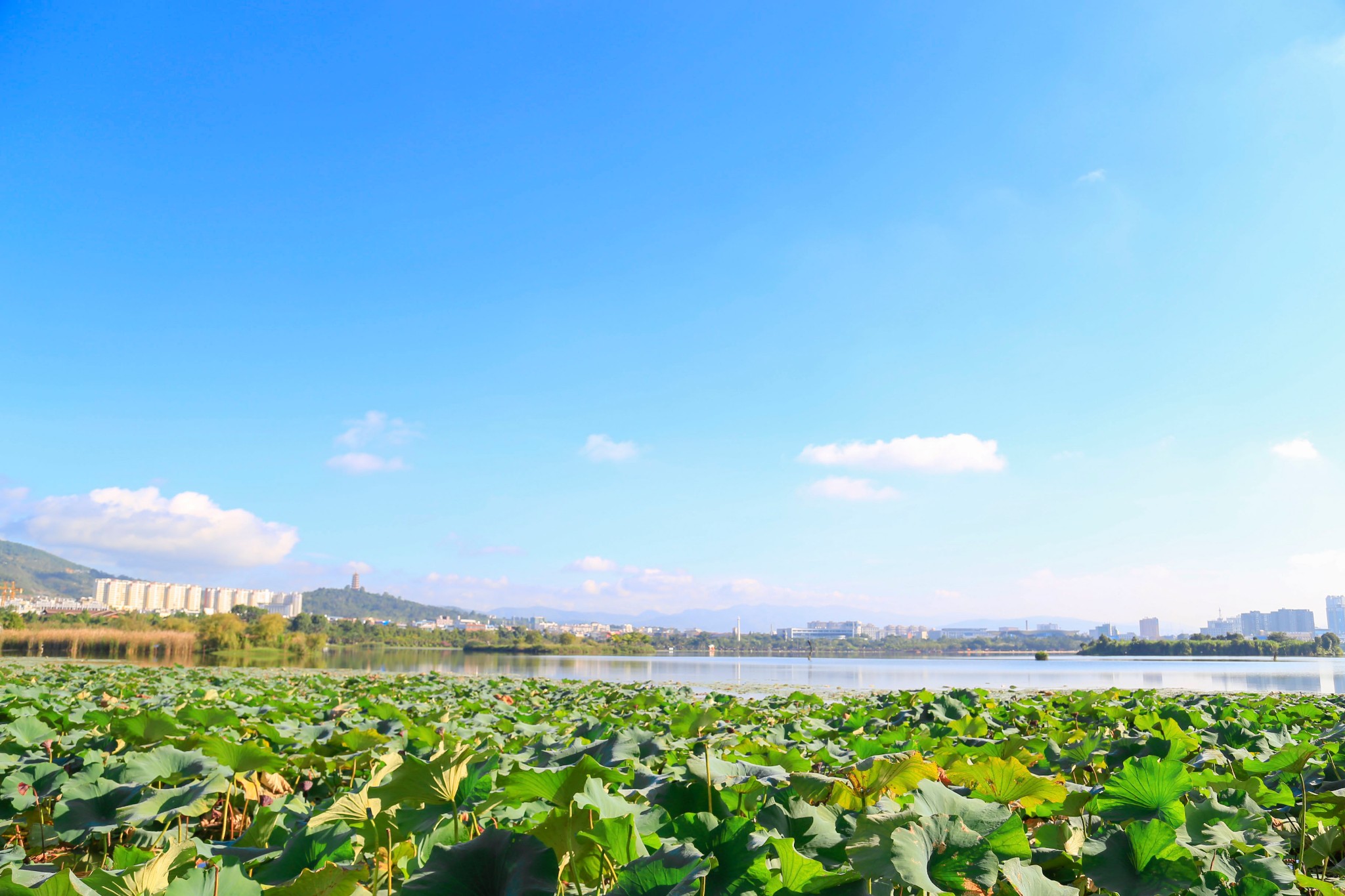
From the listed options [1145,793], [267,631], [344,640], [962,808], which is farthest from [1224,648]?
[344,640]

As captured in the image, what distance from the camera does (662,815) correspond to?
1749mm

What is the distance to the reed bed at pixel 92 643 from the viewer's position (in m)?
38.9

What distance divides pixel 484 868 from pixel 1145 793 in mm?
1714

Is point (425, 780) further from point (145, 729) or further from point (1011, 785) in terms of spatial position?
Answer: point (145, 729)

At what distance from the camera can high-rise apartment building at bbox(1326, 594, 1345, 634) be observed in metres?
151

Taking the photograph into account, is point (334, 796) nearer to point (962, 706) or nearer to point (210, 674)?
point (962, 706)

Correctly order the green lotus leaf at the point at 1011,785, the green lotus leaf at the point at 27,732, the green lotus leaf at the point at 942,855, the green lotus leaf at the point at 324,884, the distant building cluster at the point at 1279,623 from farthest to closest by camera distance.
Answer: the distant building cluster at the point at 1279,623 → the green lotus leaf at the point at 27,732 → the green lotus leaf at the point at 1011,785 → the green lotus leaf at the point at 324,884 → the green lotus leaf at the point at 942,855

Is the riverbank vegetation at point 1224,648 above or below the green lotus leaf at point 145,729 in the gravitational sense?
below

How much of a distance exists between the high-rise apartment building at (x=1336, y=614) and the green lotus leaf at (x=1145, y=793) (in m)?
199

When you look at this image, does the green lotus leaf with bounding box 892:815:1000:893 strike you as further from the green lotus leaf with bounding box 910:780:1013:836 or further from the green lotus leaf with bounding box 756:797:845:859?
the green lotus leaf with bounding box 756:797:845:859

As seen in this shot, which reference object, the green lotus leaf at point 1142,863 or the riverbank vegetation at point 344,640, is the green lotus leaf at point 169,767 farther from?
the riverbank vegetation at point 344,640

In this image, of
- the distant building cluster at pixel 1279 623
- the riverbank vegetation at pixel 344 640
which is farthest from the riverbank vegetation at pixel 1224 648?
the distant building cluster at pixel 1279 623

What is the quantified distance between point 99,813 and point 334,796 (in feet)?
3.45

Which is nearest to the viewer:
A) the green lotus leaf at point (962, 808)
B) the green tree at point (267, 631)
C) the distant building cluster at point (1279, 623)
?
the green lotus leaf at point (962, 808)
